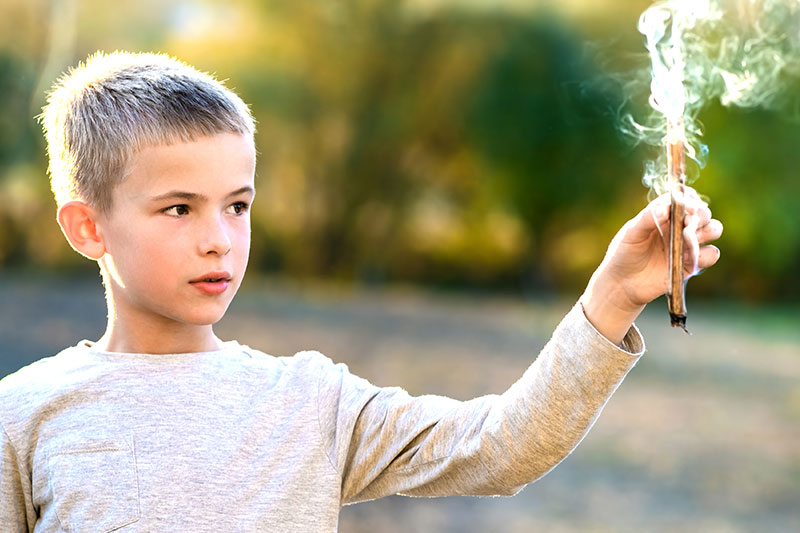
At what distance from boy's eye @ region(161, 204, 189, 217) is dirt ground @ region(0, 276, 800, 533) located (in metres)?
2.69

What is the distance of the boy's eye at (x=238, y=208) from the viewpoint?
89 centimetres

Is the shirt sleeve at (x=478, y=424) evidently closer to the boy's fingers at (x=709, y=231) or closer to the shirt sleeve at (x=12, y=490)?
the boy's fingers at (x=709, y=231)

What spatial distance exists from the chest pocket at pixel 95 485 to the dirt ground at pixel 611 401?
2655 mm

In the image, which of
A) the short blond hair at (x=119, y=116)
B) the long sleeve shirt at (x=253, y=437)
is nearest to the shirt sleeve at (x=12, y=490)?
the long sleeve shirt at (x=253, y=437)

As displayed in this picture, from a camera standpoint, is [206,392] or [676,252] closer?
[676,252]

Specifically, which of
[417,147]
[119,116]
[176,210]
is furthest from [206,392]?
[417,147]

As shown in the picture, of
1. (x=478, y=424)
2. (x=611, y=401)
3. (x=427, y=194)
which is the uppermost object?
(x=427, y=194)

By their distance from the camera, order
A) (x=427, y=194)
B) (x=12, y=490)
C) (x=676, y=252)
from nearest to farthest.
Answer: (x=676, y=252)
(x=12, y=490)
(x=427, y=194)

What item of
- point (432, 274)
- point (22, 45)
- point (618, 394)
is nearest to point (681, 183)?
point (618, 394)

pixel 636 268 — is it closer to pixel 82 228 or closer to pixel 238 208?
pixel 238 208

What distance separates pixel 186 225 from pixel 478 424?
31cm

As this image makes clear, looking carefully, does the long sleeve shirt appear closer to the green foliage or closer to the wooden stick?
the wooden stick

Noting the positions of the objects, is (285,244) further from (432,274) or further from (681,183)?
(681,183)

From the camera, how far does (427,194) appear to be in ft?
17.0
